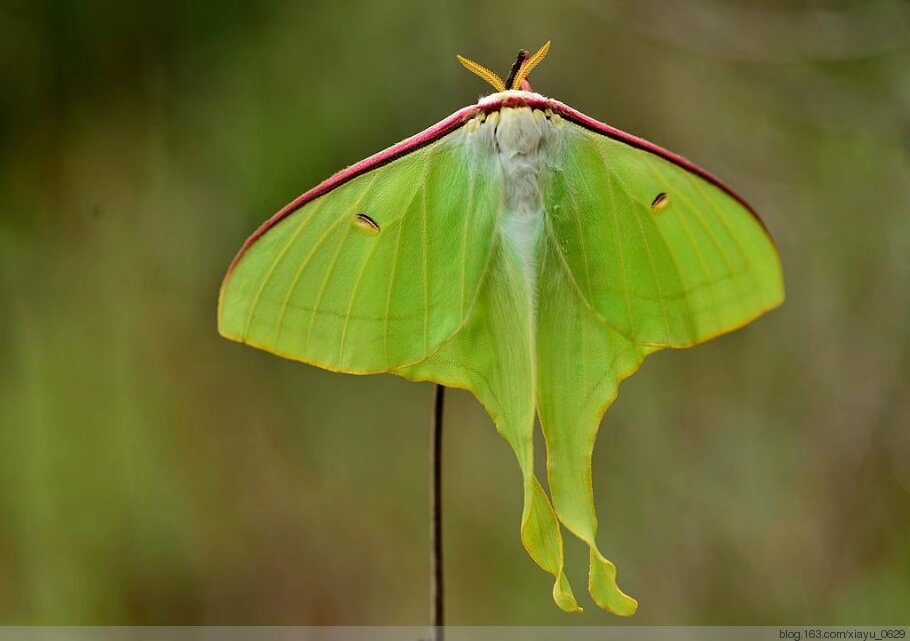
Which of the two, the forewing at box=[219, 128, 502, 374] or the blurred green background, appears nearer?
the forewing at box=[219, 128, 502, 374]

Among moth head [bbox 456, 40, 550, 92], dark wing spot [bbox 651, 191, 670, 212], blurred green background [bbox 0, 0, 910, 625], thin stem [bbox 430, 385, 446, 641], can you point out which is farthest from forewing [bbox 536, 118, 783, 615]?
blurred green background [bbox 0, 0, 910, 625]

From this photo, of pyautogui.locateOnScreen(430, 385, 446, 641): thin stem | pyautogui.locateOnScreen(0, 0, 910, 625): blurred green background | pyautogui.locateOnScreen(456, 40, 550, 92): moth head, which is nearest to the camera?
pyautogui.locateOnScreen(430, 385, 446, 641): thin stem

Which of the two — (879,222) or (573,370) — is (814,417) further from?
(573,370)

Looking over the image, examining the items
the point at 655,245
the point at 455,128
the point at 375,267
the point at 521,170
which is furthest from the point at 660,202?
the point at 375,267

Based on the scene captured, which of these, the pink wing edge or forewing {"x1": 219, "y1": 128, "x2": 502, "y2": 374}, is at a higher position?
the pink wing edge

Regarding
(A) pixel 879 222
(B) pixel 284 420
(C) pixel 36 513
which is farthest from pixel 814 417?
(C) pixel 36 513

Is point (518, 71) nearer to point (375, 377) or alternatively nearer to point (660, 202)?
point (660, 202)

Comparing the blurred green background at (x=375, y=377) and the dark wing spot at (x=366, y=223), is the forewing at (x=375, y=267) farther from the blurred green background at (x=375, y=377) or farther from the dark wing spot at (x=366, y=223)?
the blurred green background at (x=375, y=377)

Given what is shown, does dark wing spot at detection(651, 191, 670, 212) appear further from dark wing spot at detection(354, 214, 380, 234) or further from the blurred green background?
the blurred green background
